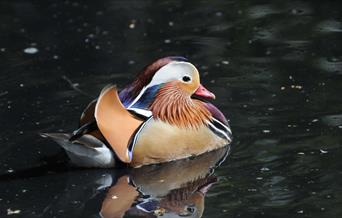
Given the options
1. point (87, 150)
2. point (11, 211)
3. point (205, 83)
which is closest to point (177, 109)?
point (87, 150)

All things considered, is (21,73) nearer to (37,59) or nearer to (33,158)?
(37,59)

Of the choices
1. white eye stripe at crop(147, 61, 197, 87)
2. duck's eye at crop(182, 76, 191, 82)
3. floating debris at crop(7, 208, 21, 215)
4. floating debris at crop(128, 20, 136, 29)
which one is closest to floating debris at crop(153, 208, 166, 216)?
floating debris at crop(7, 208, 21, 215)

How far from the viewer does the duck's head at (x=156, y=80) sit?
280 inches

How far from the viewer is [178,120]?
715 cm

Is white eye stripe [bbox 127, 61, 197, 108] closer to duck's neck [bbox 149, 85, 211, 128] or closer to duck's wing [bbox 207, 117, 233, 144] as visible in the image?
duck's neck [bbox 149, 85, 211, 128]

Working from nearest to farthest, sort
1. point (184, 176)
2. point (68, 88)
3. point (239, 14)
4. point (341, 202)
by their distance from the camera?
point (341, 202) < point (184, 176) < point (68, 88) < point (239, 14)

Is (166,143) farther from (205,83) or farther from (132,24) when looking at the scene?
(132,24)

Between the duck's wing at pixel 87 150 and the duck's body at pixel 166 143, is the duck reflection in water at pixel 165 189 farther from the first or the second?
the duck's wing at pixel 87 150

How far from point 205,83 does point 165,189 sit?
1.89 metres

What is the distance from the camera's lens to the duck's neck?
7107 mm

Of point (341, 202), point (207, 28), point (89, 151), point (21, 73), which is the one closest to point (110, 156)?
point (89, 151)

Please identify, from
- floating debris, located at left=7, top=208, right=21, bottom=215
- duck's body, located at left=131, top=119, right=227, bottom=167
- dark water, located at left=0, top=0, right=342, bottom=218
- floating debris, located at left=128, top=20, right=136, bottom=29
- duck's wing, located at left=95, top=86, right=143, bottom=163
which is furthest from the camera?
floating debris, located at left=128, top=20, right=136, bottom=29

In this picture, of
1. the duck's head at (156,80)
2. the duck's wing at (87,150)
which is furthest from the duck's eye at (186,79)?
the duck's wing at (87,150)

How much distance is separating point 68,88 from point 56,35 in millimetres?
1555
